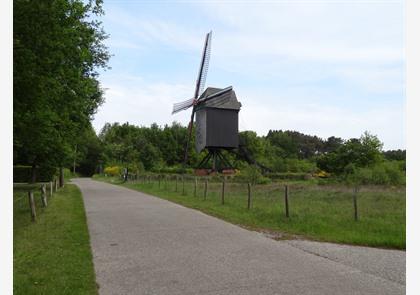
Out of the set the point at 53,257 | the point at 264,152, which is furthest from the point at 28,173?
the point at 264,152

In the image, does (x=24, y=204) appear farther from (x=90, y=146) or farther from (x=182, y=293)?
(x=90, y=146)

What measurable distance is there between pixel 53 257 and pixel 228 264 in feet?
10.4

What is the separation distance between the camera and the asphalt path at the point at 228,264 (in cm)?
560

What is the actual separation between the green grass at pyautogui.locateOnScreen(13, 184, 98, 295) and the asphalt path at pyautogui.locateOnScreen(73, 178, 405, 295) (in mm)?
271

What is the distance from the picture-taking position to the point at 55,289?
544 cm

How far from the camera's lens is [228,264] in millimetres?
6863

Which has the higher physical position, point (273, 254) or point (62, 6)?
point (62, 6)

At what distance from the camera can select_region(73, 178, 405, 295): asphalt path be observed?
560 centimetres

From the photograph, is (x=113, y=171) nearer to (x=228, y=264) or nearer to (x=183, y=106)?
(x=183, y=106)

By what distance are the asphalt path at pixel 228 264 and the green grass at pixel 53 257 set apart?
27cm

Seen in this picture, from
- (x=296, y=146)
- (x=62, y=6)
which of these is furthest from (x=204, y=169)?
(x=296, y=146)

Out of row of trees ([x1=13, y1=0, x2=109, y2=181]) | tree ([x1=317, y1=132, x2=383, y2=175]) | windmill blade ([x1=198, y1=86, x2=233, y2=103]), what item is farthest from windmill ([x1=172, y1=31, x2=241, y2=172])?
row of trees ([x1=13, y1=0, x2=109, y2=181])

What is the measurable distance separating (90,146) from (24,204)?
63.4 m

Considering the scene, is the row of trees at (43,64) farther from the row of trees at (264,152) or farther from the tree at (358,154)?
the tree at (358,154)
